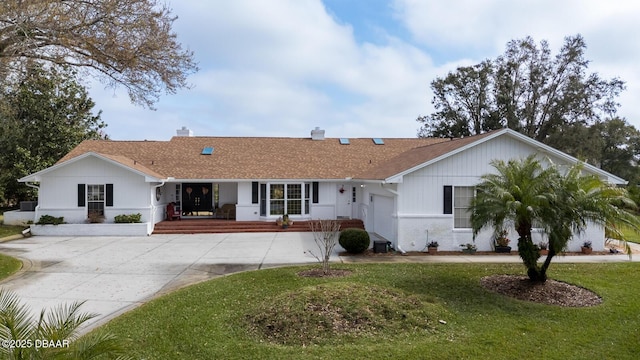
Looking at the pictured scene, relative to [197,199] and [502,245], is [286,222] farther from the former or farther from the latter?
[502,245]

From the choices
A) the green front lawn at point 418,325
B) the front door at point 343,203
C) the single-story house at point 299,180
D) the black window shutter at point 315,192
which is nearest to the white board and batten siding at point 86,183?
the single-story house at point 299,180

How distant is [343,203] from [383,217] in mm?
5274

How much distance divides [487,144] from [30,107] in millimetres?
31103

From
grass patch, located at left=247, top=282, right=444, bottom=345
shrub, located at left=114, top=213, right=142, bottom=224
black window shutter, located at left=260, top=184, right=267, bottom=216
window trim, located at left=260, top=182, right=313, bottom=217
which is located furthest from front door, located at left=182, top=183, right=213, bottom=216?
grass patch, located at left=247, top=282, right=444, bottom=345

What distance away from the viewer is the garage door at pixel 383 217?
15.2m

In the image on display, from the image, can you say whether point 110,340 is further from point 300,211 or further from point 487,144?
point 300,211

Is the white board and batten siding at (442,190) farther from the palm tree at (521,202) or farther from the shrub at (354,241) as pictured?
the palm tree at (521,202)

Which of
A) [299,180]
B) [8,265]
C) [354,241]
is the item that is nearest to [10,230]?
[8,265]

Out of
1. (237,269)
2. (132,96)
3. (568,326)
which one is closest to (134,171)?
(132,96)

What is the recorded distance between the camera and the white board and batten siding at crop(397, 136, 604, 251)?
14094mm

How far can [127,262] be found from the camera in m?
12.2

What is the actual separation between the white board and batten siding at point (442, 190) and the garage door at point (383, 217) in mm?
1026

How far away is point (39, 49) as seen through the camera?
11195 millimetres

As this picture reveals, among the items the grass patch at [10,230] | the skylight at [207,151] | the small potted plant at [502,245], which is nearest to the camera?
the small potted plant at [502,245]
